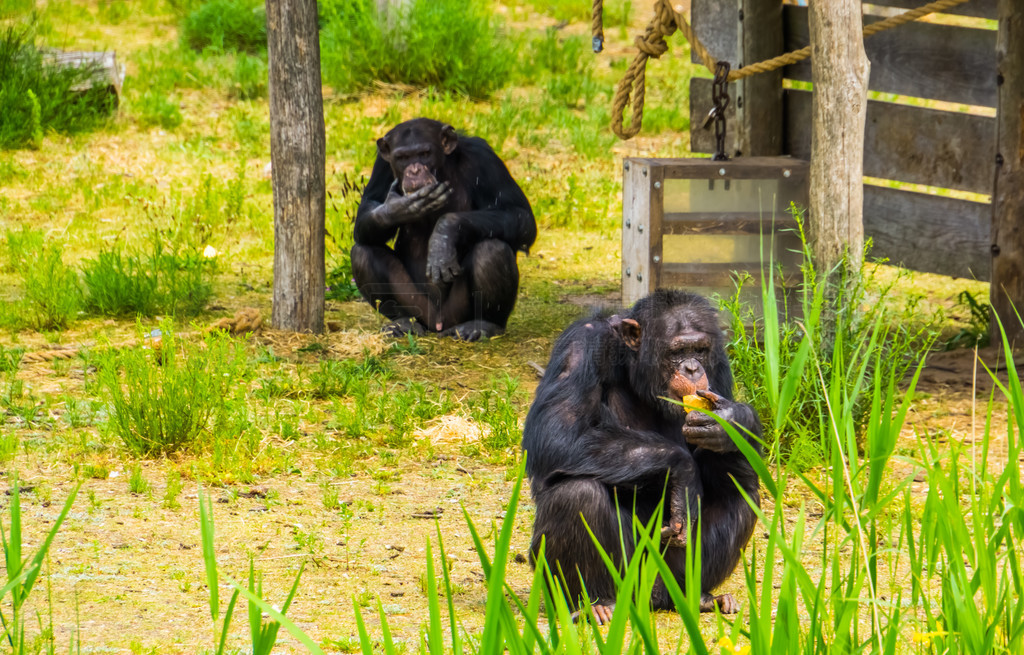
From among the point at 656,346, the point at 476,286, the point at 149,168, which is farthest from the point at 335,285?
the point at 656,346

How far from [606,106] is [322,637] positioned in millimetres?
7792

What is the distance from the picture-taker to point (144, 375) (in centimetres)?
412

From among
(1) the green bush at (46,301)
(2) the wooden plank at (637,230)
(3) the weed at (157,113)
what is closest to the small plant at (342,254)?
(1) the green bush at (46,301)

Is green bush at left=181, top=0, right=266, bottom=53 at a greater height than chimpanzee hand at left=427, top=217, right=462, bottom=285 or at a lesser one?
greater

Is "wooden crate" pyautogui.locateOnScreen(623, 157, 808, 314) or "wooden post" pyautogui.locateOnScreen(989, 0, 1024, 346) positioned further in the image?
"wooden post" pyautogui.locateOnScreen(989, 0, 1024, 346)

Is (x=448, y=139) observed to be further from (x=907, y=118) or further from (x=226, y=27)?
(x=226, y=27)

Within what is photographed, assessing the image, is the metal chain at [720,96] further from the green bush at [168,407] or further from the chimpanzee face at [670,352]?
the green bush at [168,407]

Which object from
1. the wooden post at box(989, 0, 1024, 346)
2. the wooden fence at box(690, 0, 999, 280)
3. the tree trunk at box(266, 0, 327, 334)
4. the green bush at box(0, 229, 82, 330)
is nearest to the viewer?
the wooden post at box(989, 0, 1024, 346)

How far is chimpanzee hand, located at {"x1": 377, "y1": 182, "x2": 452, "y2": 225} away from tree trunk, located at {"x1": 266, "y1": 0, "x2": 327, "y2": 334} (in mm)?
335

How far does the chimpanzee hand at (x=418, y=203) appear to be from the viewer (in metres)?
5.65

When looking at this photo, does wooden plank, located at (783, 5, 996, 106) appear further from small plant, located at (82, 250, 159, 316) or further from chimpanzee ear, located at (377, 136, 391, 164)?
small plant, located at (82, 250, 159, 316)

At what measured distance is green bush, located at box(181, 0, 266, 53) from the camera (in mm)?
11695

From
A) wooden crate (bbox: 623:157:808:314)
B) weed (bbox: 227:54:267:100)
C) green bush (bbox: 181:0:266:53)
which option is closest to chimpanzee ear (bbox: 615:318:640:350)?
wooden crate (bbox: 623:157:808:314)

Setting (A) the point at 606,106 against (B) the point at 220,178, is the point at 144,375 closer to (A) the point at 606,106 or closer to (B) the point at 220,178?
(B) the point at 220,178
